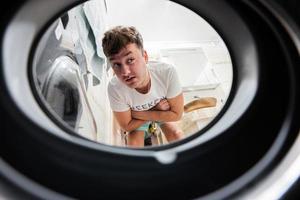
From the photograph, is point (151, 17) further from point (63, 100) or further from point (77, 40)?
point (63, 100)

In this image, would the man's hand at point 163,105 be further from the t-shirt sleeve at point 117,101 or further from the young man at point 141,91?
the t-shirt sleeve at point 117,101

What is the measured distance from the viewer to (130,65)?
4.09 ft

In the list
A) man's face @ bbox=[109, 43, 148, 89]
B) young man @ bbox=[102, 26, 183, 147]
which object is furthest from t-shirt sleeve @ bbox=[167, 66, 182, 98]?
man's face @ bbox=[109, 43, 148, 89]

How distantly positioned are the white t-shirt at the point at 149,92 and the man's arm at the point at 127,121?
0.03 m

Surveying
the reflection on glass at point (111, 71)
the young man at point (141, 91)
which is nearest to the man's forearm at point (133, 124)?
the young man at point (141, 91)

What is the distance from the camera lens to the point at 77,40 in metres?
1.08

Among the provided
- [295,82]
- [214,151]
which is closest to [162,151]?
[214,151]

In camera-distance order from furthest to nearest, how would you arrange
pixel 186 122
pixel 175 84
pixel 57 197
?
pixel 186 122, pixel 175 84, pixel 57 197

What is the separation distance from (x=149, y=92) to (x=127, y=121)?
0.17 meters

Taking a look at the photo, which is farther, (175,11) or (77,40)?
(175,11)

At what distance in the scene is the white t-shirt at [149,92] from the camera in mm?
1349

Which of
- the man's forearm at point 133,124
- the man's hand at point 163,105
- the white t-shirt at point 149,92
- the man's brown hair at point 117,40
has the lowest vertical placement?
the man's forearm at point 133,124

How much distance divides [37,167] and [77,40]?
2.73ft

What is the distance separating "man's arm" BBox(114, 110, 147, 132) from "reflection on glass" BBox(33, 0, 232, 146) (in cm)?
12
